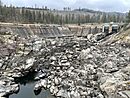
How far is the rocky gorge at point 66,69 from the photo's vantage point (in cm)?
3916

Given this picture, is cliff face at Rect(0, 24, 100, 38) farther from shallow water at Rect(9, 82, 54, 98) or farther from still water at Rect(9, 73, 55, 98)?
shallow water at Rect(9, 82, 54, 98)

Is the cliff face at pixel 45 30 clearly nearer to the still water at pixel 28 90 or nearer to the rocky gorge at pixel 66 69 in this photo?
the rocky gorge at pixel 66 69

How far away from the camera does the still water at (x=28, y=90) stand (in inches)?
1759

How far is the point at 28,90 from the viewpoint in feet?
159

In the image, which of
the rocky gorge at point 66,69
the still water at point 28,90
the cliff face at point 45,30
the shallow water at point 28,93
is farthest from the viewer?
the cliff face at point 45,30

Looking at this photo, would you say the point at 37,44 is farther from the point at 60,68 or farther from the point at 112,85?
the point at 112,85

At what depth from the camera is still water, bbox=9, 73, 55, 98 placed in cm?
4469

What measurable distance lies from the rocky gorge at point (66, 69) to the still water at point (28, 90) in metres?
0.91

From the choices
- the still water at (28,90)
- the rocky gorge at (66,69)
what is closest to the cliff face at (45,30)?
the rocky gorge at (66,69)

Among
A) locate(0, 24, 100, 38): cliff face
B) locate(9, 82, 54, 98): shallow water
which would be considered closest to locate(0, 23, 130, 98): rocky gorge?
locate(9, 82, 54, 98): shallow water

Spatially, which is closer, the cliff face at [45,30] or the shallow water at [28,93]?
the shallow water at [28,93]

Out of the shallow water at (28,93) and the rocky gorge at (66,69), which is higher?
the rocky gorge at (66,69)

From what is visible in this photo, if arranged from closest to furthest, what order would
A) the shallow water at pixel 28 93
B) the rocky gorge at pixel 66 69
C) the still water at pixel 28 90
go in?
the rocky gorge at pixel 66 69
the shallow water at pixel 28 93
the still water at pixel 28 90

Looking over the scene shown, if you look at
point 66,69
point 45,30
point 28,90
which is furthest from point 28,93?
point 45,30
